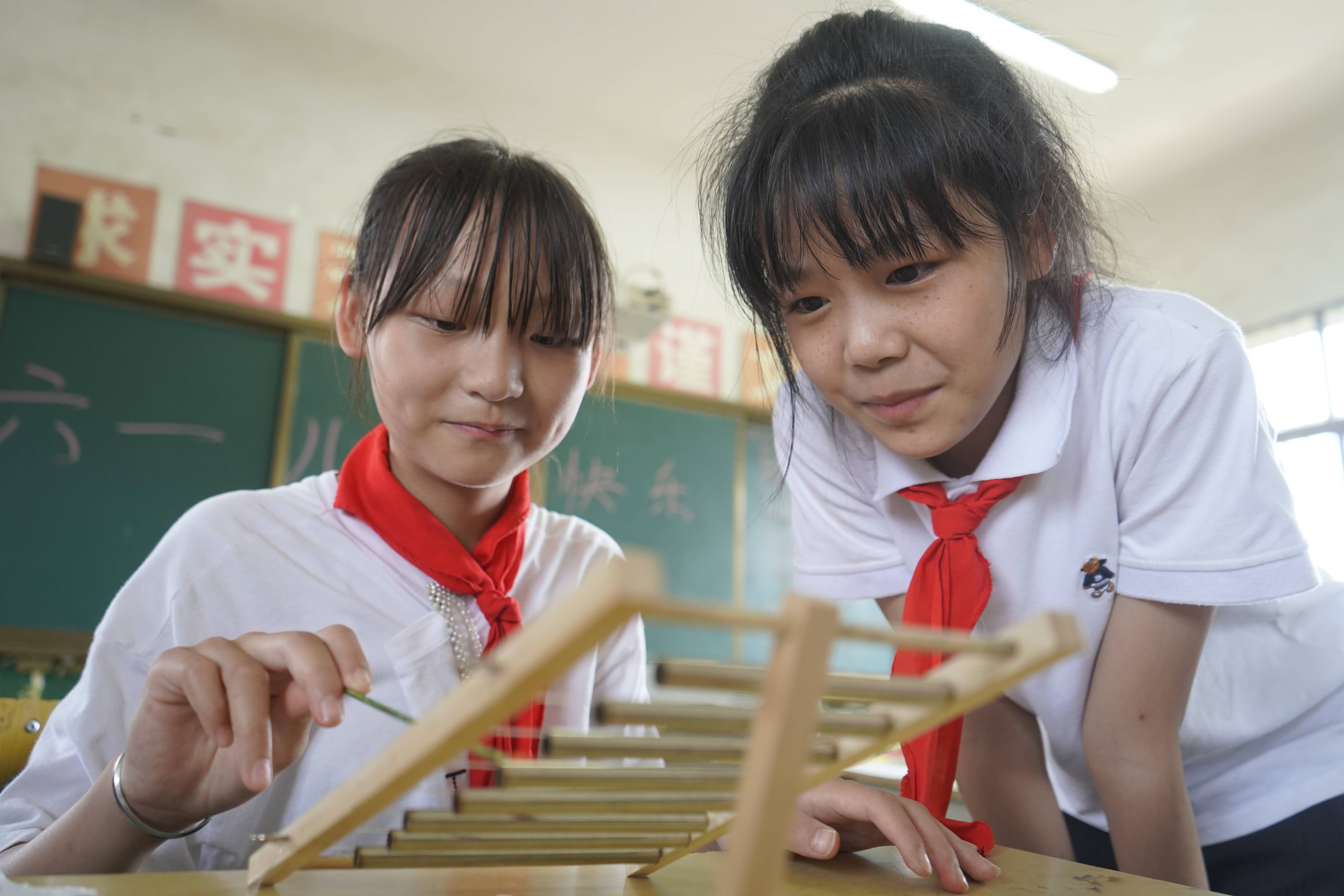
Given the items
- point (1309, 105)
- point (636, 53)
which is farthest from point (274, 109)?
point (1309, 105)

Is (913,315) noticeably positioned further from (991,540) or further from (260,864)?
(260,864)

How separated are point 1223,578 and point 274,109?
3443 millimetres

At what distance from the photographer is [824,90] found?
96 centimetres

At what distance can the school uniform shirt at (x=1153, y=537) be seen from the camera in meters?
0.92

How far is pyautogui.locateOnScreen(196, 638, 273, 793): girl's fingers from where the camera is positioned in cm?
61

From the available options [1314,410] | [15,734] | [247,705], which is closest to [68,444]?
[15,734]

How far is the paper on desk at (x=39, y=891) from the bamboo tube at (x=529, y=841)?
18 centimetres

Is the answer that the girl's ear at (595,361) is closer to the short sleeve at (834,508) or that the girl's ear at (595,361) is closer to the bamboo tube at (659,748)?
the short sleeve at (834,508)

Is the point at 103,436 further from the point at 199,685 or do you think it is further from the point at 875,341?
the point at 875,341

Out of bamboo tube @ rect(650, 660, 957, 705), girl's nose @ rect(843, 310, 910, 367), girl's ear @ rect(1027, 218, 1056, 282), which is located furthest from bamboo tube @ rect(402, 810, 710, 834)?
girl's ear @ rect(1027, 218, 1056, 282)

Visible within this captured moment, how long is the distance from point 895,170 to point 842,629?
63 centimetres

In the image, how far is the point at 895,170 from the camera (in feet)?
2.80

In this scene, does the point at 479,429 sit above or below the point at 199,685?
above

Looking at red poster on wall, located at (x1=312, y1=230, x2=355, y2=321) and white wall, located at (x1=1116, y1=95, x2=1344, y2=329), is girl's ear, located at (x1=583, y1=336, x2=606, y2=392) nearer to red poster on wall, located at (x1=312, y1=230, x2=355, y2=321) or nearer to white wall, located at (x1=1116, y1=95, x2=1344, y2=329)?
red poster on wall, located at (x1=312, y1=230, x2=355, y2=321)
